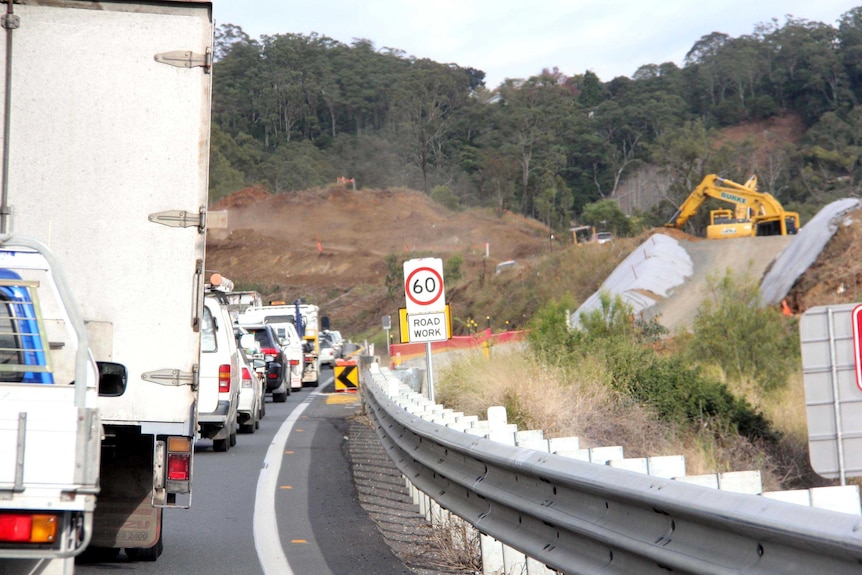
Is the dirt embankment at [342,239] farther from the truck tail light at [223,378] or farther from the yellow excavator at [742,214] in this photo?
the truck tail light at [223,378]

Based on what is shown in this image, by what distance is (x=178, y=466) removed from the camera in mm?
7348

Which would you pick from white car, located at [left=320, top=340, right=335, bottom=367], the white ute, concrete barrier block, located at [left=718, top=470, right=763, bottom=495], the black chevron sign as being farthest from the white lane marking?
white car, located at [left=320, top=340, right=335, bottom=367]

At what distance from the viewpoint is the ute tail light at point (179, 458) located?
7.33 meters

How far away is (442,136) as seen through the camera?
11562 cm

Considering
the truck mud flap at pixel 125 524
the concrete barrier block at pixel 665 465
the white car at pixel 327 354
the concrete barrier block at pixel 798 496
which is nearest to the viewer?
the concrete barrier block at pixel 798 496

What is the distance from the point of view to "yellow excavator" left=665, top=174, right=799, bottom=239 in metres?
55.1

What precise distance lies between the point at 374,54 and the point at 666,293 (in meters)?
86.4

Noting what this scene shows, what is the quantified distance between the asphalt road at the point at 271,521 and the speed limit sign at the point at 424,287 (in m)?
2.27

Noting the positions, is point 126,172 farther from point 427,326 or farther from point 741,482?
point 427,326

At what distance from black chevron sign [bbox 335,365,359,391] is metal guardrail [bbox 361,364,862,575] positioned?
16.3 meters

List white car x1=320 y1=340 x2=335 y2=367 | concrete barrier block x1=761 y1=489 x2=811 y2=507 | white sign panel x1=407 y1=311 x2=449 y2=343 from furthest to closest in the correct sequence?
white car x1=320 y1=340 x2=335 y2=367, white sign panel x1=407 y1=311 x2=449 y2=343, concrete barrier block x1=761 y1=489 x2=811 y2=507

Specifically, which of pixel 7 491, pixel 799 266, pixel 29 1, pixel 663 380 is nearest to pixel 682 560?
pixel 7 491

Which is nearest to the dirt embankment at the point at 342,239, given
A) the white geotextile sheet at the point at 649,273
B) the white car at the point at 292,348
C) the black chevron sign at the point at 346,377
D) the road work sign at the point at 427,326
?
the white geotextile sheet at the point at 649,273

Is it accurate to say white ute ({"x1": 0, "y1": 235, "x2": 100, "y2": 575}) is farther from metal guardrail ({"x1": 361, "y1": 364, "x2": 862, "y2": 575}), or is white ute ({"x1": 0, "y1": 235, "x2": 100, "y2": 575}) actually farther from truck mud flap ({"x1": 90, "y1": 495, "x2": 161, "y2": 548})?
truck mud flap ({"x1": 90, "y1": 495, "x2": 161, "y2": 548})
